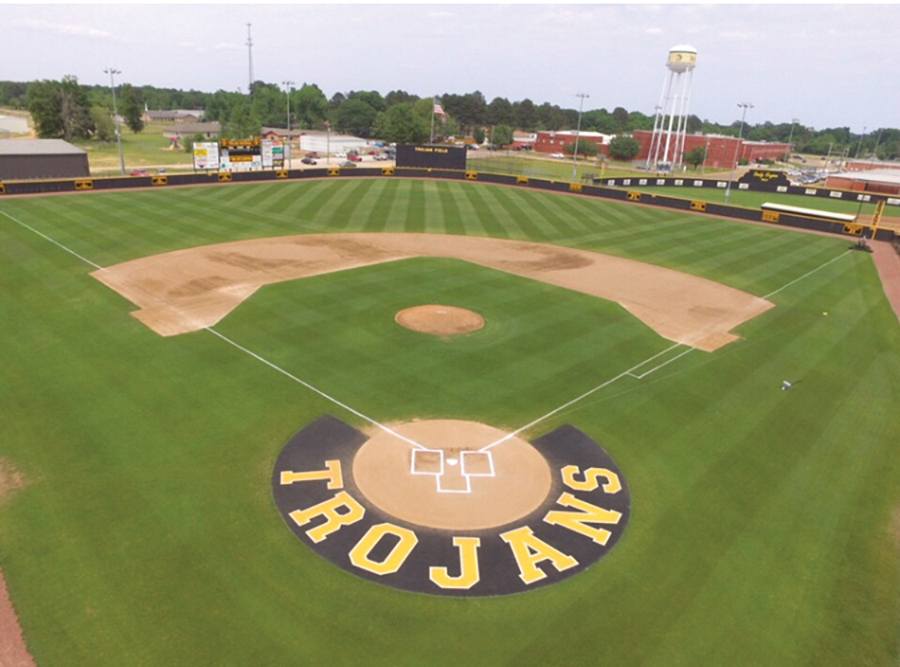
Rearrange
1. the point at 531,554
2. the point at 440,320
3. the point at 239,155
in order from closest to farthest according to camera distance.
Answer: the point at 531,554 → the point at 440,320 → the point at 239,155

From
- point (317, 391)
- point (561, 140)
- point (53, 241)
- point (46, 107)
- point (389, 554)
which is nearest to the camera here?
point (389, 554)

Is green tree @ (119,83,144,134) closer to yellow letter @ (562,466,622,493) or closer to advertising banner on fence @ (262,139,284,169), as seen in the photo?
advertising banner on fence @ (262,139,284,169)

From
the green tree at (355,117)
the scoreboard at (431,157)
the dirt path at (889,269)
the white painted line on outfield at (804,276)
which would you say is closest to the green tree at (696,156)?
the scoreboard at (431,157)

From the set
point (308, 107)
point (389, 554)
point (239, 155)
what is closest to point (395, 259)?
point (389, 554)

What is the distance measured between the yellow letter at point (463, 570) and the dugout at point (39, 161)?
219ft

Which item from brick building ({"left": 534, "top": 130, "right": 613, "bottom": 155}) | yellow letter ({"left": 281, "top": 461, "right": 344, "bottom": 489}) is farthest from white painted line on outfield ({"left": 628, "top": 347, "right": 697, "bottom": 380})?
brick building ({"left": 534, "top": 130, "right": 613, "bottom": 155})

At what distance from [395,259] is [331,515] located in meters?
24.0

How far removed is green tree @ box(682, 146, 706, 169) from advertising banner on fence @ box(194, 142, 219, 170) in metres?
107

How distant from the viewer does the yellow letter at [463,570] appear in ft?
38.8

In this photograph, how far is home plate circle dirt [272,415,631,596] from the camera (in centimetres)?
1230

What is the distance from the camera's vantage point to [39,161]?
58.3m

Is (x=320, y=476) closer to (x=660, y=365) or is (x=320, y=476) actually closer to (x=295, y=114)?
(x=660, y=365)

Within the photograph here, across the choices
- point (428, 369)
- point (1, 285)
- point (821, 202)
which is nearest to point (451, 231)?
point (428, 369)

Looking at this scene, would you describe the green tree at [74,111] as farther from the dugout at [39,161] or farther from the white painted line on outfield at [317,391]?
the white painted line on outfield at [317,391]
